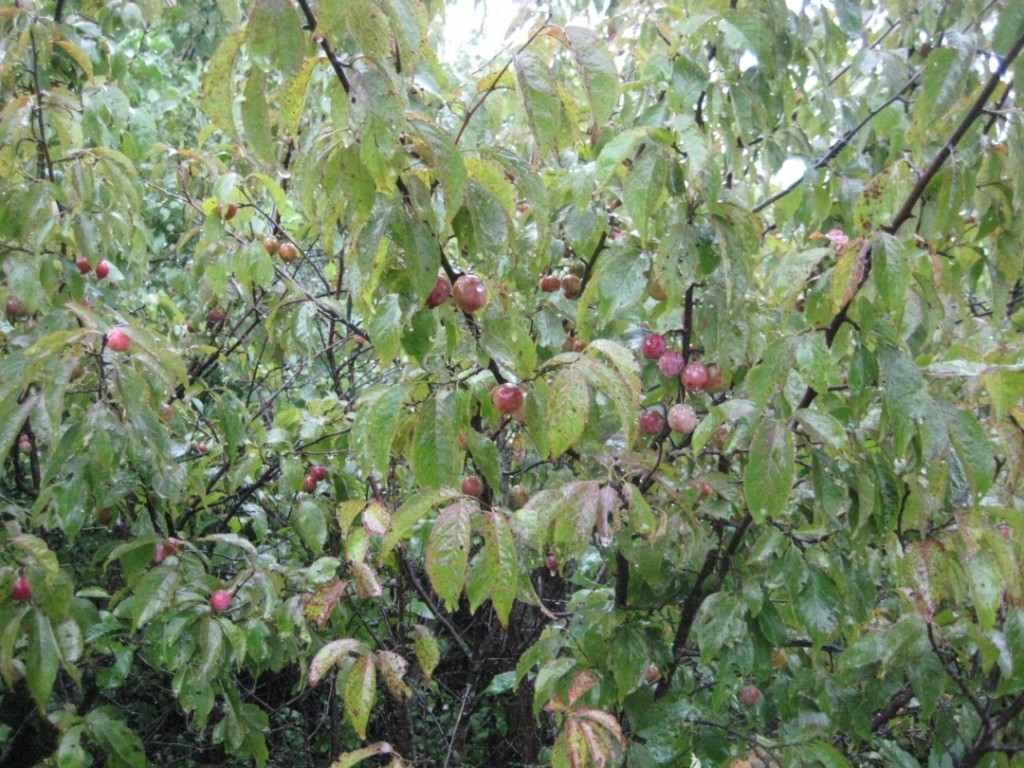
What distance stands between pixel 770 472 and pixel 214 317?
7.69ft

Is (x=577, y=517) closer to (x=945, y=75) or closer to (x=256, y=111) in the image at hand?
(x=256, y=111)

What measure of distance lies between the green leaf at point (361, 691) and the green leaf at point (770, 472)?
757mm

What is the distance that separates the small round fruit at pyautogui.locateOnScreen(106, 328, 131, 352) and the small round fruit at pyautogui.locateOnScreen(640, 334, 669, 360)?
1.06 m

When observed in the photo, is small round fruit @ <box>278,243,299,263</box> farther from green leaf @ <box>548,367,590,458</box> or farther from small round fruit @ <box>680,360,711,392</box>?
green leaf @ <box>548,367,590,458</box>

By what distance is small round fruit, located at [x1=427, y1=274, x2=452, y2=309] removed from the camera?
Result: 1205mm

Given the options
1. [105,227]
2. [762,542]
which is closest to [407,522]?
[762,542]

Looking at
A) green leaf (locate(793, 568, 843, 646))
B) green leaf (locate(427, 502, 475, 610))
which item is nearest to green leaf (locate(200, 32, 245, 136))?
green leaf (locate(427, 502, 475, 610))

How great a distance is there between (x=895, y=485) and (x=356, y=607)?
1.63 meters

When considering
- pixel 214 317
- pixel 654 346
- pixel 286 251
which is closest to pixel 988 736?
pixel 654 346

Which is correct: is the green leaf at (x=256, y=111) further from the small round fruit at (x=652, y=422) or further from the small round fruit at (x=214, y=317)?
the small round fruit at (x=214, y=317)

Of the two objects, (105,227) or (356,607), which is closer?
(105,227)

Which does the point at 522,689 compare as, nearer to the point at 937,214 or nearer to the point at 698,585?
the point at 698,585

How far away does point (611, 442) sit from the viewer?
177cm

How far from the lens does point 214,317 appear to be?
296 cm
